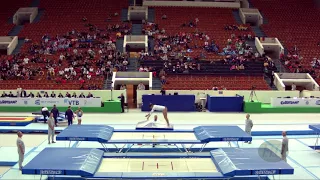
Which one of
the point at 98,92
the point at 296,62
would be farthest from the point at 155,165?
the point at 296,62

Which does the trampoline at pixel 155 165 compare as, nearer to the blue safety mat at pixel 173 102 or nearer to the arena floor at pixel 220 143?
the arena floor at pixel 220 143

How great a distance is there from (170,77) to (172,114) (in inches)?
300

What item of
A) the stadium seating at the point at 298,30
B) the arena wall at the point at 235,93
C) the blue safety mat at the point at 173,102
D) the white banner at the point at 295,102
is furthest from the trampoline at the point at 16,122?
the stadium seating at the point at 298,30

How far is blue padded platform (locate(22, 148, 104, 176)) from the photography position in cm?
1141

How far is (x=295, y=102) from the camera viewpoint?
2994cm

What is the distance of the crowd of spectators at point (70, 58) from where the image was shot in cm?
3447

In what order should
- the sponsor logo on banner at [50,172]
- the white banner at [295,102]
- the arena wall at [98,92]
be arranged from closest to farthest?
the sponsor logo on banner at [50,172] → the white banner at [295,102] → the arena wall at [98,92]

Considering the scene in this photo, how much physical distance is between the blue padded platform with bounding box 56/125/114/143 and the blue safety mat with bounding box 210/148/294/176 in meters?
4.64

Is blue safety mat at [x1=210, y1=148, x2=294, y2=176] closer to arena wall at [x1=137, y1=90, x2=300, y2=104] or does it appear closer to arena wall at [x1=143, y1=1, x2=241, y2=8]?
arena wall at [x1=137, y1=90, x2=300, y2=104]

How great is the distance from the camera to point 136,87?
1355 inches

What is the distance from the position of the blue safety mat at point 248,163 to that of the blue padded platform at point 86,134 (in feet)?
15.2

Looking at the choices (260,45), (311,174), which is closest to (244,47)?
(260,45)

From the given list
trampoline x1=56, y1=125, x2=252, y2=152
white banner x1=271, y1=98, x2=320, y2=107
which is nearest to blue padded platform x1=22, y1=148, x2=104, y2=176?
trampoline x1=56, y1=125, x2=252, y2=152

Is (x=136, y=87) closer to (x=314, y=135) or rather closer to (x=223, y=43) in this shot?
(x=223, y=43)
